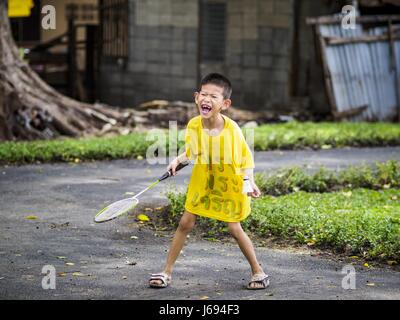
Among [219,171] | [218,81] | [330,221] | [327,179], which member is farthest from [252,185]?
[327,179]

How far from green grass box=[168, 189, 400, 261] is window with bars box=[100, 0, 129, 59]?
10185 millimetres

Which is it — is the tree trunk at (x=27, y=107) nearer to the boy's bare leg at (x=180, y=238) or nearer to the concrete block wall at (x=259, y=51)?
the concrete block wall at (x=259, y=51)

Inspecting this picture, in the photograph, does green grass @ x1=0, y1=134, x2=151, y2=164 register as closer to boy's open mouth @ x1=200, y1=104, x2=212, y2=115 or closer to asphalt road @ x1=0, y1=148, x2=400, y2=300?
asphalt road @ x1=0, y1=148, x2=400, y2=300

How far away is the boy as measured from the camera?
6695 millimetres

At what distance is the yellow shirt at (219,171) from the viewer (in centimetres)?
673

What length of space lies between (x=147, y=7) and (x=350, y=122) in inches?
189

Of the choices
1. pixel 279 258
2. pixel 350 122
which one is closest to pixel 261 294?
pixel 279 258

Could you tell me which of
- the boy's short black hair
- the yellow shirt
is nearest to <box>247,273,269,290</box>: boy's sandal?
the yellow shirt

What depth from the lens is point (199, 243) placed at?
8.25m

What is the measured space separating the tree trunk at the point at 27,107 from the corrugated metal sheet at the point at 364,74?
4370 mm

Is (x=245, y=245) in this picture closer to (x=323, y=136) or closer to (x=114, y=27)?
(x=323, y=136)

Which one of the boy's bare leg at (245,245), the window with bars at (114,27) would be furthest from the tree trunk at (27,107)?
the boy's bare leg at (245,245)

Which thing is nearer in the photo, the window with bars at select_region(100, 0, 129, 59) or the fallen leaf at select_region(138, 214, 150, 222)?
the fallen leaf at select_region(138, 214, 150, 222)

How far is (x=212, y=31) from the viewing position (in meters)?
18.5
